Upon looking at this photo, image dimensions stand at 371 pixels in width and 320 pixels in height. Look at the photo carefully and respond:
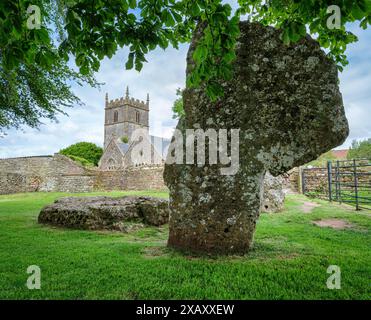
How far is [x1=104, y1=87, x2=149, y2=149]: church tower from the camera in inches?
2923

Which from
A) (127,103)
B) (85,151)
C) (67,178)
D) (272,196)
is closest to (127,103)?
(127,103)

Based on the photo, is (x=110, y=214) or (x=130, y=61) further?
(x=110, y=214)

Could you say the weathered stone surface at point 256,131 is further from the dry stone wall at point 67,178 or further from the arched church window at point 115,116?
the arched church window at point 115,116

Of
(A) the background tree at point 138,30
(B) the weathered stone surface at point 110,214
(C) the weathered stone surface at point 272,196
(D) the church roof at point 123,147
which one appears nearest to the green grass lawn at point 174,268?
(B) the weathered stone surface at point 110,214

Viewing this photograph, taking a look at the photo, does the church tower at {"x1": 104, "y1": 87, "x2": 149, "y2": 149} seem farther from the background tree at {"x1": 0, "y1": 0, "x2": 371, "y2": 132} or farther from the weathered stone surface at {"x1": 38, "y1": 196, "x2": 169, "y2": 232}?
the background tree at {"x1": 0, "y1": 0, "x2": 371, "y2": 132}

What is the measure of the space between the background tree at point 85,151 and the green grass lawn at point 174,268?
55.9 metres

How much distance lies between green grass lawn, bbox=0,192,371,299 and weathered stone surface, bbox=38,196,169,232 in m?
0.80

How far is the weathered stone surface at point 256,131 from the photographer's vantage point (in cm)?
425

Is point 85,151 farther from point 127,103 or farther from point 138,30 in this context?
point 138,30

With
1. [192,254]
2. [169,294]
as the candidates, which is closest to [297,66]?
[192,254]

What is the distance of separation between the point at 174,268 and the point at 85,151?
2385 inches

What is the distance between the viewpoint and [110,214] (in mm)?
6879

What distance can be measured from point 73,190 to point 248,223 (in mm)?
24299
